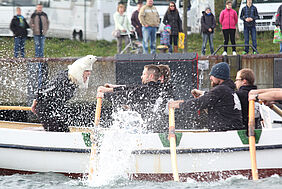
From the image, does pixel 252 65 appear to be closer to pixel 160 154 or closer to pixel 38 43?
pixel 38 43

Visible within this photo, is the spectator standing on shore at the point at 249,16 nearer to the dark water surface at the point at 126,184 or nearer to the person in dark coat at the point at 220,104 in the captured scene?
the person in dark coat at the point at 220,104

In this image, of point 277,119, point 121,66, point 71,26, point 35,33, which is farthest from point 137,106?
point 71,26

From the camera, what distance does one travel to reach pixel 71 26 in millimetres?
21188

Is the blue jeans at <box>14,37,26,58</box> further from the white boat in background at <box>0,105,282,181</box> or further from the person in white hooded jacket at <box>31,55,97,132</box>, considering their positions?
the white boat in background at <box>0,105,282,181</box>

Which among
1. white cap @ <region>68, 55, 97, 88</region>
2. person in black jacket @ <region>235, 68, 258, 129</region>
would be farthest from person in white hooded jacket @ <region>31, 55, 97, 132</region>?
person in black jacket @ <region>235, 68, 258, 129</region>

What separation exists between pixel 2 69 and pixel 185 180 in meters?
7.31

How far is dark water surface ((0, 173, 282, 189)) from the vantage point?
26.6 feet

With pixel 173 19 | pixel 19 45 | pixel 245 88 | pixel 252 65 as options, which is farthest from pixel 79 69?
pixel 173 19

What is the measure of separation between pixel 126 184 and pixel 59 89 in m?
1.72

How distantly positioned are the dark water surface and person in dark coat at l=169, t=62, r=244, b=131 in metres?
0.78

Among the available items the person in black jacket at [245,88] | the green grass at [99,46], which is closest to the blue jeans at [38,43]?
the green grass at [99,46]

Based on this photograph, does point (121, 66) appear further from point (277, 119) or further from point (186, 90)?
point (277, 119)

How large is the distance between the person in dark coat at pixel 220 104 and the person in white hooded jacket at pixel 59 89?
1387mm

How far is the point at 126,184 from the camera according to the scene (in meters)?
8.36
